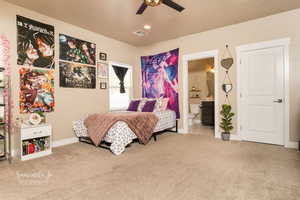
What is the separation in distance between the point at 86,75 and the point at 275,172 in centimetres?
407

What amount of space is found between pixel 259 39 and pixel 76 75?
4.21 meters

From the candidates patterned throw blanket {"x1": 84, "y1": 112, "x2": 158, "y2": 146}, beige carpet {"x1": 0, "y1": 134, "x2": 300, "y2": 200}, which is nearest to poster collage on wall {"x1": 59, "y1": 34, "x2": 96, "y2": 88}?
patterned throw blanket {"x1": 84, "y1": 112, "x2": 158, "y2": 146}

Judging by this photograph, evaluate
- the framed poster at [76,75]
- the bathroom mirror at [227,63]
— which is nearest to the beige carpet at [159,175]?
the framed poster at [76,75]

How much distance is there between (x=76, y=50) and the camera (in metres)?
3.87

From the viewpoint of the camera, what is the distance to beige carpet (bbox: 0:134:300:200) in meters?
1.71

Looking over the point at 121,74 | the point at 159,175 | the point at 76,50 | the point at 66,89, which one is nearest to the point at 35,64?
the point at 66,89

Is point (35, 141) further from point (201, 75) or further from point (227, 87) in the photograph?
point (201, 75)

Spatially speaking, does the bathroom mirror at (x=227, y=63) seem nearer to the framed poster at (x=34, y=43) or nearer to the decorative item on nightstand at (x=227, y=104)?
the decorative item on nightstand at (x=227, y=104)

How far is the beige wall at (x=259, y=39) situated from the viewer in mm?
3186

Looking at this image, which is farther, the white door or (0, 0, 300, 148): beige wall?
the white door

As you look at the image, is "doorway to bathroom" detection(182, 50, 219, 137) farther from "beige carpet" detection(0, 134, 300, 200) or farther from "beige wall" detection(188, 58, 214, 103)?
"beige carpet" detection(0, 134, 300, 200)

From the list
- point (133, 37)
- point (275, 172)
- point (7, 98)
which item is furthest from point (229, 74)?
point (7, 98)

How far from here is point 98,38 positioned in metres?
4.35

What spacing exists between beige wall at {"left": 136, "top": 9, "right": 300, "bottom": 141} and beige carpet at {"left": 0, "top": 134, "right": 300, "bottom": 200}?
0.97 m
